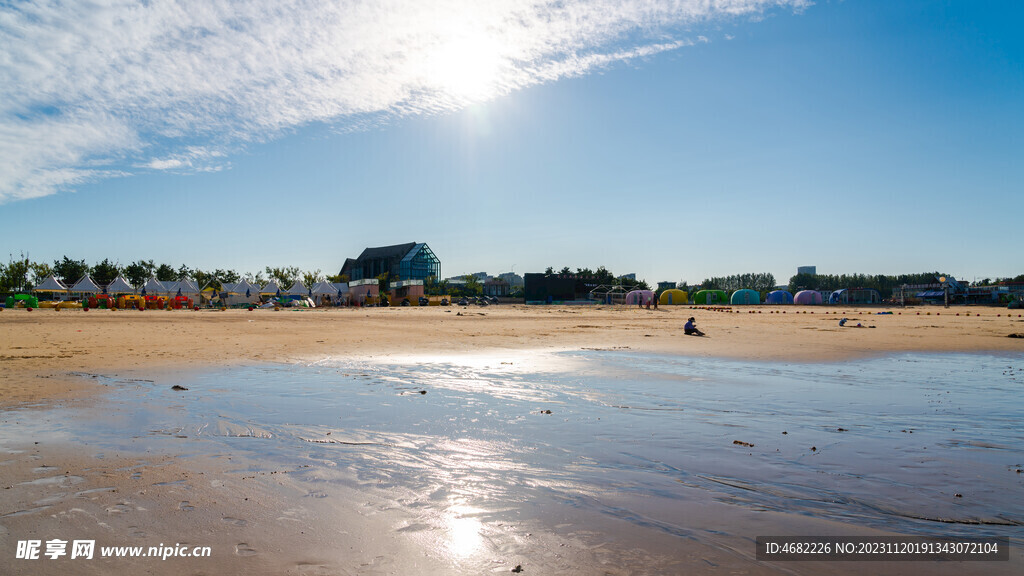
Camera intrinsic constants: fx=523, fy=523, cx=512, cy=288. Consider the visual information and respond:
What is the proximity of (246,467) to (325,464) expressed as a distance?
0.81 metres

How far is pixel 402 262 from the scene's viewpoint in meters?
108

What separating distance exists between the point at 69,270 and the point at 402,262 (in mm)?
60180

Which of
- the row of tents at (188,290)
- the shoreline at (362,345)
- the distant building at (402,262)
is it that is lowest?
the shoreline at (362,345)

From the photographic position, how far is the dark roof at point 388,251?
109 meters

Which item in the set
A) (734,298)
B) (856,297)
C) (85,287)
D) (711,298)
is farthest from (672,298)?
(85,287)

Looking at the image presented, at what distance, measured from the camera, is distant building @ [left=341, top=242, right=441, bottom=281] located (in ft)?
353

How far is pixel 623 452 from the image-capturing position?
637 centimetres

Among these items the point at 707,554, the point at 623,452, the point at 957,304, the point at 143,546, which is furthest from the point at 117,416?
the point at 957,304

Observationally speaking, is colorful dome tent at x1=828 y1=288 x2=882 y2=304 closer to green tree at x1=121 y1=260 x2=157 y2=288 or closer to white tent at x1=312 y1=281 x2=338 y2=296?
white tent at x1=312 y1=281 x2=338 y2=296

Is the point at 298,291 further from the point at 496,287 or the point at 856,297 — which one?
the point at 856,297

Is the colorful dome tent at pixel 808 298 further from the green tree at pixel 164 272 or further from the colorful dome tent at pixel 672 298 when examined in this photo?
the green tree at pixel 164 272

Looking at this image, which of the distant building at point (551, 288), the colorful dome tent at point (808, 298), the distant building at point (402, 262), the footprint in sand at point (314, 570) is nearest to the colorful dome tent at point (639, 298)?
the distant building at point (551, 288)

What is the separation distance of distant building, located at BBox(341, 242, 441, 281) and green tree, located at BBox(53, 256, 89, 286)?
50.9m

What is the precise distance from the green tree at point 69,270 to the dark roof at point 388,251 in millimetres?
50885
